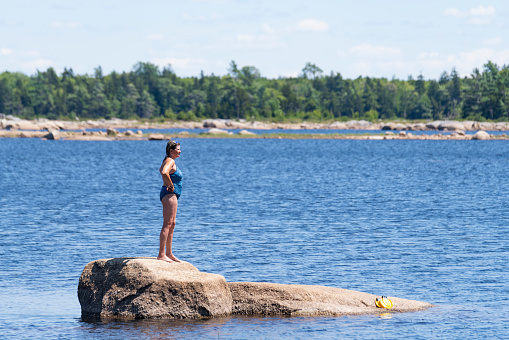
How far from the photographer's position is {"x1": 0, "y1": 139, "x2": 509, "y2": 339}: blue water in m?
17.1

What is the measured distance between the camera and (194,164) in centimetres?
9581

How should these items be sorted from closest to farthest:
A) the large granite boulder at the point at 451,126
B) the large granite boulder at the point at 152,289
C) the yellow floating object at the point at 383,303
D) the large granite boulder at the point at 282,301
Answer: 1. the large granite boulder at the point at 152,289
2. the large granite boulder at the point at 282,301
3. the yellow floating object at the point at 383,303
4. the large granite boulder at the point at 451,126

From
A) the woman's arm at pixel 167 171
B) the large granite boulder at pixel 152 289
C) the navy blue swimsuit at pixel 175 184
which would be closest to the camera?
the large granite boulder at pixel 152 289

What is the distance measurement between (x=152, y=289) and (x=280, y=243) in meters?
13.8

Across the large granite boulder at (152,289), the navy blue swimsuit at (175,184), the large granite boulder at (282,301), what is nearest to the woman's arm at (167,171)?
the navy blue swimsuit at (175,184)

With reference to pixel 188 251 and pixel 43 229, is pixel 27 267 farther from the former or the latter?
pixel 43 229

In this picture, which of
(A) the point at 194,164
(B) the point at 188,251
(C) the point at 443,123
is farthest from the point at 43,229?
(C) the point at 443,123

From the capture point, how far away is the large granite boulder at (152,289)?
16.7 m

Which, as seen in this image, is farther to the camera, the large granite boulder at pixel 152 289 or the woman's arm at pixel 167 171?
the woman's arm at pixel 167 171

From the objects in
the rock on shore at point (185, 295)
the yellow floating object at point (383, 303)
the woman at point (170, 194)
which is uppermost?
the woman at point (170, 194)

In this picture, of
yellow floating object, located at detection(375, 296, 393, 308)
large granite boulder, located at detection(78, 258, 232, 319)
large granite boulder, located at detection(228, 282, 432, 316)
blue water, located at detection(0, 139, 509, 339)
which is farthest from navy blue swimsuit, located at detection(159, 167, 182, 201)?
yellow floating object, located at detection(375, 296, 393, 308)

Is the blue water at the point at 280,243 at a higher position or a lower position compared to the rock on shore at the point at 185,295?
lower

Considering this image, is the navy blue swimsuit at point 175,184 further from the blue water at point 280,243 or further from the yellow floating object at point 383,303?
the yellow floating object at point 383,303

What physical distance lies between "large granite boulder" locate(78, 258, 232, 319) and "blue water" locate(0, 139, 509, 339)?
0.37m
